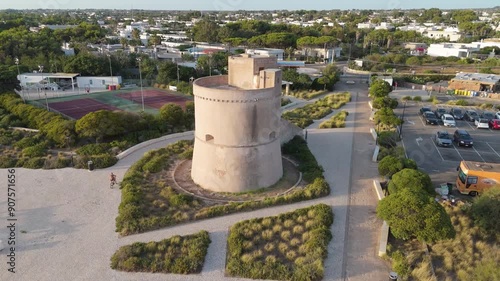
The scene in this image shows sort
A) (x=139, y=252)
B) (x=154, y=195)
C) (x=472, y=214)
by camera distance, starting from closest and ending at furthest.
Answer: (x=139, y=252)
(x=472, y=214)
(x=154, y=195)

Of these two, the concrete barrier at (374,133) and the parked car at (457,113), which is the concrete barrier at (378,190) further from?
the parked car at (457,113)

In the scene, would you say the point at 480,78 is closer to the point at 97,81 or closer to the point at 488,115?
the point at 488,115

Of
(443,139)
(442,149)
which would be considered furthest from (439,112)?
(442,149)

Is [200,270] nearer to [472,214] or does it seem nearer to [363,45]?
[472,214]

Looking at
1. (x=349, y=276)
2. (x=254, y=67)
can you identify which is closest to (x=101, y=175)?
(x=254, y=67)

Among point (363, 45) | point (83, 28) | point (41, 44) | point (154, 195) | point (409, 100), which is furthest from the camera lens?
point (363, 45)

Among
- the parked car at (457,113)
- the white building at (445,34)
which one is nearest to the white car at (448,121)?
the parked car at (457,113)
